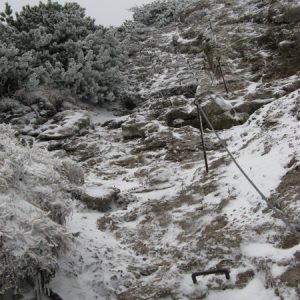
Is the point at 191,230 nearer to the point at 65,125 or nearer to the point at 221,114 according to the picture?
the point at 221,114

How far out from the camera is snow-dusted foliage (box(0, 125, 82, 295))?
440cm

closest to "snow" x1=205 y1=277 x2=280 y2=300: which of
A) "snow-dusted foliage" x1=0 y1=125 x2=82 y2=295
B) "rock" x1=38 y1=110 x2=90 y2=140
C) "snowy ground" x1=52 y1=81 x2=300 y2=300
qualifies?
"snowy ground" x1=52 y1=81 x2=300 y2=300

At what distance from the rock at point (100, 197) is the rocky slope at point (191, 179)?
0.03m

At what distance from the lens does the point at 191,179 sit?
8.70 meters

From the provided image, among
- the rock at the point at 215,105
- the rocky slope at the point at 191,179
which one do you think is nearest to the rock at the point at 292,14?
the rocky slope at the point at 191,179

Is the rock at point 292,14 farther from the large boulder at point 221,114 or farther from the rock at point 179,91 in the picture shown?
the large boulder at point 221,114

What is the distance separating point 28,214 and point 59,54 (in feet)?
42.2

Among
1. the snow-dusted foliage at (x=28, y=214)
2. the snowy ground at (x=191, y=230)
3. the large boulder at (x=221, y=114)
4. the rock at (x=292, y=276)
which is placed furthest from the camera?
the large boulder at (x=221, y=114)

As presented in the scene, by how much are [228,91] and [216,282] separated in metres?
8.88

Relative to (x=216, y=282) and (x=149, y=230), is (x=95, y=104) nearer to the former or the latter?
(x=149, y=230)

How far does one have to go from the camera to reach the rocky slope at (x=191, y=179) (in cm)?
551

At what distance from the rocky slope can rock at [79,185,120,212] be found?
0.09 feet

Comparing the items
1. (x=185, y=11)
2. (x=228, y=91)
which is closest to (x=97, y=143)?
(x=228, y=91)

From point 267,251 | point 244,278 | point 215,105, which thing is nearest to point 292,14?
point 215,105
